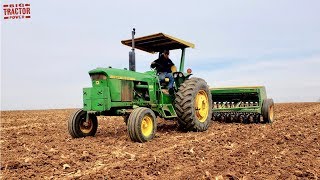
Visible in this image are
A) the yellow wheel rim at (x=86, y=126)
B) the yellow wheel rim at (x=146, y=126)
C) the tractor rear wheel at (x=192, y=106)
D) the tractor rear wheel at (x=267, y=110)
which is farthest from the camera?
the tractor rear wheel at (x=267, y=110)

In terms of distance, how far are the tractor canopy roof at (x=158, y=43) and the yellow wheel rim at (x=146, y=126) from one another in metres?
2.33

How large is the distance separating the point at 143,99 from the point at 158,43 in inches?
70.3

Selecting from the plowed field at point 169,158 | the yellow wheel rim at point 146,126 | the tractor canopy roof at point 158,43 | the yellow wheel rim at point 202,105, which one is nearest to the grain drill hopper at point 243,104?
the yellow wheel rim at point 202,105

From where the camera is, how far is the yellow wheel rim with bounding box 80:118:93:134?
7869 millimetres

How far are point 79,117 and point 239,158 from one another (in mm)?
3971

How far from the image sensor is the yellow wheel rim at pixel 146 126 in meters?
7.06

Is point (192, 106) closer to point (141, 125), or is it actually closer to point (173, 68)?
point (173, 68)

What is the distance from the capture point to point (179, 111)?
833cm

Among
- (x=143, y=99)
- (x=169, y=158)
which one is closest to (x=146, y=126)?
(x=143, y=99)

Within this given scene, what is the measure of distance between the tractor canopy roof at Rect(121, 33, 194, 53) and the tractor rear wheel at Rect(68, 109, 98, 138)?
Answer: 239 centimetres

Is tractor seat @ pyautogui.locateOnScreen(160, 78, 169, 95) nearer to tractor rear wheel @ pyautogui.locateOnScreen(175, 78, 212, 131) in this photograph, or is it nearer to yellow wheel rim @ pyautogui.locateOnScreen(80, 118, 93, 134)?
tractor rear wheel @ pyautogui.locateOnScreen(175, 78, 212, 131)

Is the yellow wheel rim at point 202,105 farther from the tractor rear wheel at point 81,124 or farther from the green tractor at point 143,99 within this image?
the tractor rear wheel at point 81,124

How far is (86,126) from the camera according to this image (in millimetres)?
7969

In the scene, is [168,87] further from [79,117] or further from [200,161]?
[200,161]
